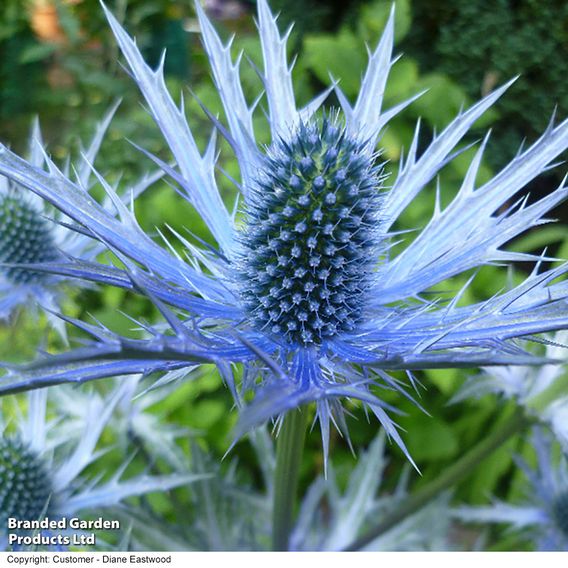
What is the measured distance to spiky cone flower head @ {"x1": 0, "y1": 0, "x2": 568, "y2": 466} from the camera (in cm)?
54

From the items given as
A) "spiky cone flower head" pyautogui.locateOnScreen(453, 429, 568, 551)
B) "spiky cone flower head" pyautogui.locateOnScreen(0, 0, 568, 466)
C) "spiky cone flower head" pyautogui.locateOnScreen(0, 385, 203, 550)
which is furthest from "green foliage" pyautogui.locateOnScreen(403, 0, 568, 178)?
"spiky cone flower head" pyautogui.locateOnScreen(0, 385, 203, 550)

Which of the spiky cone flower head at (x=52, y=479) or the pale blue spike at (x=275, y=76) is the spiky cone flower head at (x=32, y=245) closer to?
the spiky cone flower head at (x=52, y=479)

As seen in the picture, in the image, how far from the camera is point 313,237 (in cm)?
62

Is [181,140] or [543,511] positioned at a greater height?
[181,140]

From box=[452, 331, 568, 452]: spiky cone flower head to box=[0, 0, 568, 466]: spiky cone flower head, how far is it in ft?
0.58

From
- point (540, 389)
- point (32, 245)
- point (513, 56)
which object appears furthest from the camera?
point (513, 56)

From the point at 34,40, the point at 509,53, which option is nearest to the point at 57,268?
the point at 509,53

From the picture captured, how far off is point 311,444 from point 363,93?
3.43ft

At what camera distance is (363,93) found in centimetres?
67

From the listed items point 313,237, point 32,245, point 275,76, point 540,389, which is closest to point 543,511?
point 540,389

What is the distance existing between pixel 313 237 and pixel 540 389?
1.29 feet

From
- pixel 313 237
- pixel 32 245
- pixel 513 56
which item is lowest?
pixel 313 237

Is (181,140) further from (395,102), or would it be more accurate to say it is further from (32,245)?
(395,102)

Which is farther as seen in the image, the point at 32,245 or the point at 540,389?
the point at 32,245
